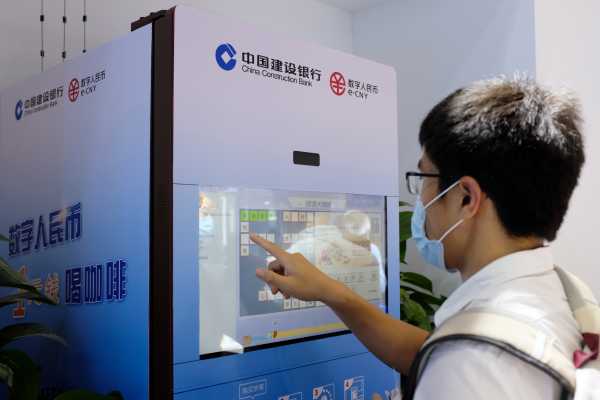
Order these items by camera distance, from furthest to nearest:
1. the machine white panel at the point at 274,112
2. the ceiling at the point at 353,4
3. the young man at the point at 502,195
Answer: the ceiling at the point at 353,4 → the machine white panel at the point at 274,112 → the young man at the point at 502,195

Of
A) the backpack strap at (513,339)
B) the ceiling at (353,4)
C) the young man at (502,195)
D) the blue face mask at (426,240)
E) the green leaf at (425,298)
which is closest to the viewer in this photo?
the backpack strap at (513,339)

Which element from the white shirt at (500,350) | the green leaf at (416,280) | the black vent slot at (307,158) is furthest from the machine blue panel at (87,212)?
the green leaf at (416,280)

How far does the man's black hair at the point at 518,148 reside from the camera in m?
0.99

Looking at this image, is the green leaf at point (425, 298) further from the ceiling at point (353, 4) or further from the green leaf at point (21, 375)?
the green leaf at point (21, 375)

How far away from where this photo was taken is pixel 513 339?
→ 83cm

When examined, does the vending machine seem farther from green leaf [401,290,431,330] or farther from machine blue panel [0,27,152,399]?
green leaf [401,290,431,330]

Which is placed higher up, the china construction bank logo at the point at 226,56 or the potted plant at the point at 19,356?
the china construction bank logo at the point at 226,56

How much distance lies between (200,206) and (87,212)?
1.06 feet

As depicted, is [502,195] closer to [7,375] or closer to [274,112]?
[274,112]

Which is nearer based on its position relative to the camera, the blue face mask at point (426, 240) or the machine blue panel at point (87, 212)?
the blue face mask at point (426, 240)

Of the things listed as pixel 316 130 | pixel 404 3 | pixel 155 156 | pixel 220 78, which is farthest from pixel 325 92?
pixel 404 3

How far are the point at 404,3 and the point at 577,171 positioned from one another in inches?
84.7

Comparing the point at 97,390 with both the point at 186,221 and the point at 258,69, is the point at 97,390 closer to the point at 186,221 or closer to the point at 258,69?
the point at 186,221

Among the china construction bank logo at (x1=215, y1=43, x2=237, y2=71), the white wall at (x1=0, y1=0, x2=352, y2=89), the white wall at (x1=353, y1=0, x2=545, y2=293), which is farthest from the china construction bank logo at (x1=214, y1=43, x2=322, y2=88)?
the white wall at (x1=353, y1=0, x2=545, y2=293)
